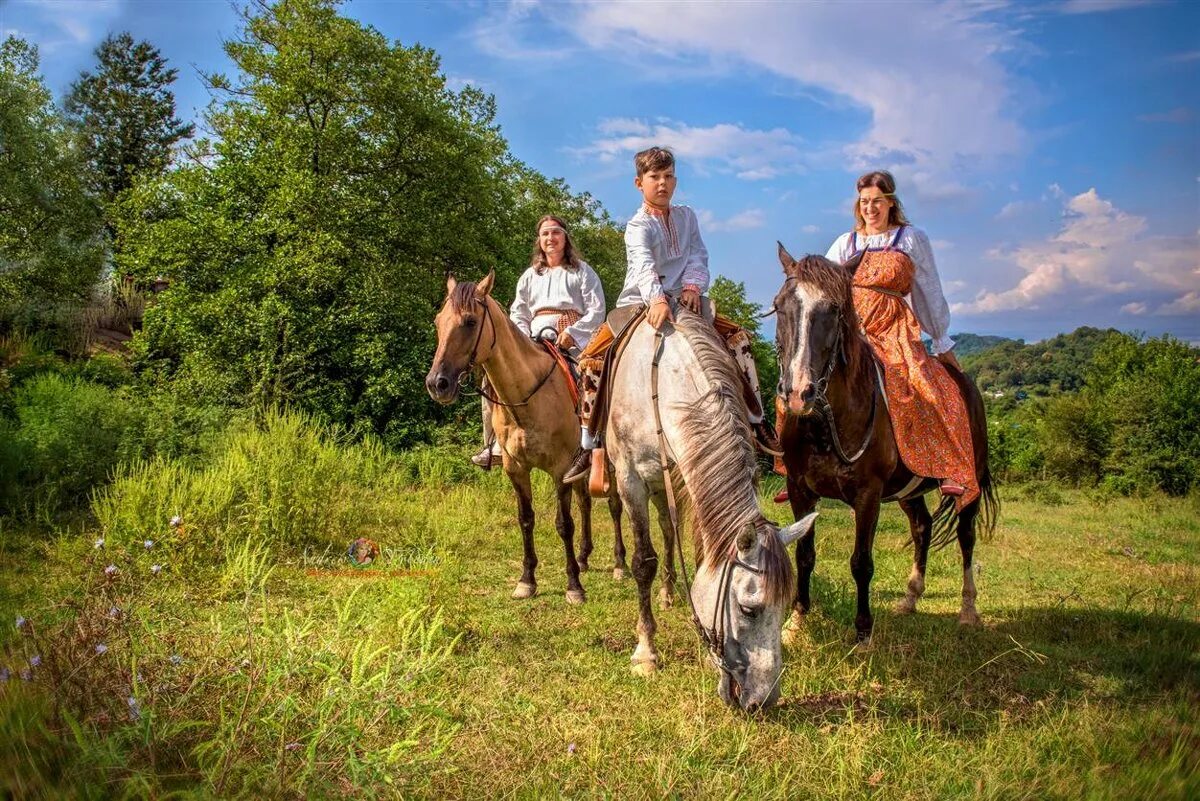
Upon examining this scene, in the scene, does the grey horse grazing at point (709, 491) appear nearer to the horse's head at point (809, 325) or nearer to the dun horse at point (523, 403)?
the horse's head at point (809, 325)

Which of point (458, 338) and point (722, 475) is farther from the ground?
point (458, 338)

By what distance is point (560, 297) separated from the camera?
22.3ft

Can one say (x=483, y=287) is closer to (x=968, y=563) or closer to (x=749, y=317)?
(x=968, y=563)

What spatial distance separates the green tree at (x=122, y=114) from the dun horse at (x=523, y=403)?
1076 inches

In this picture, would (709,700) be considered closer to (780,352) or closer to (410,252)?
(780,352)

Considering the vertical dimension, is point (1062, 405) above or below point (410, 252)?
below

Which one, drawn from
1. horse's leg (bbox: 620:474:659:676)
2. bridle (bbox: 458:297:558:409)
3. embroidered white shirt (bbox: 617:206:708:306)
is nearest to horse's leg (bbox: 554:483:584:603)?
bridle (bbox: 458:297:558:409)

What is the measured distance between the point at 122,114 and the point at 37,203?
1030 cm

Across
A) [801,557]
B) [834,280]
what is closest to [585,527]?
[801,557]

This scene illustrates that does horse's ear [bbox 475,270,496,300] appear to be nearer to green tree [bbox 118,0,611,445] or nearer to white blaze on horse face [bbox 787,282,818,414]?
white blaze on horse face [bbox 787,282,818,414]

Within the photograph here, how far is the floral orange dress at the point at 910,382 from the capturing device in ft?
15.9

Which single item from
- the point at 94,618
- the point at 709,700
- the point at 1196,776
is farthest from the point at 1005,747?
the point at 94,618

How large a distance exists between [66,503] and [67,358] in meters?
10.1

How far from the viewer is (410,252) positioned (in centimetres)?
1688
